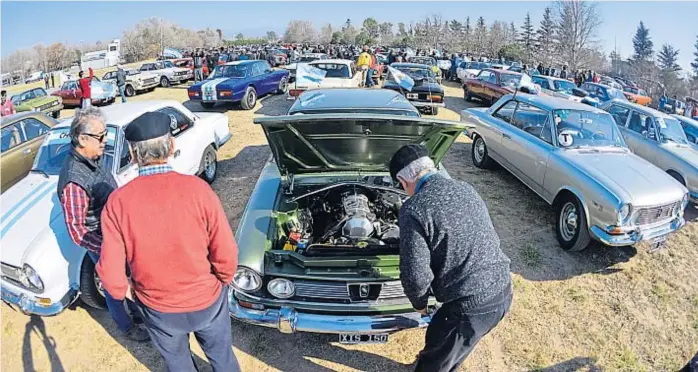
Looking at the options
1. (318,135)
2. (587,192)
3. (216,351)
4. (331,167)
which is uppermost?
(318,135)

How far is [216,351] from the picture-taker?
251 centimetres

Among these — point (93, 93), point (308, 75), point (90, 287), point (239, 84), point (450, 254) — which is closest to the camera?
point (450, 254)

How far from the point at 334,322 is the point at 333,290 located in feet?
0.74

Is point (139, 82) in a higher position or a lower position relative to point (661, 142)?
higher

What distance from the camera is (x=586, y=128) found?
5867 millimetres

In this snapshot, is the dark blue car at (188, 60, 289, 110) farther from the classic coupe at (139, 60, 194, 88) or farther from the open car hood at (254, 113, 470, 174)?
the open car hood at (254, 113, 470, 174)

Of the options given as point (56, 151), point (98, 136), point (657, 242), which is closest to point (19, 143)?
point (56, 151)

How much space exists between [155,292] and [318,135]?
2.18 meters

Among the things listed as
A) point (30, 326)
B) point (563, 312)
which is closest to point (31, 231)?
point (30, 326)

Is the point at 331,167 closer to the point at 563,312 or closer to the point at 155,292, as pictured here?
the point at 155,292

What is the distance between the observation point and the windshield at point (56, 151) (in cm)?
461

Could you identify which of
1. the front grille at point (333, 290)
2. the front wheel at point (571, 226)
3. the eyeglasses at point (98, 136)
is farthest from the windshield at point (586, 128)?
the eyeglasses at point (98, 136)

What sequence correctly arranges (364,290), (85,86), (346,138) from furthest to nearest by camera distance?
→ (85,86) < (346,138) < (364,290)

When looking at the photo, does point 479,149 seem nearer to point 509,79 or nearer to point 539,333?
point 539,333
